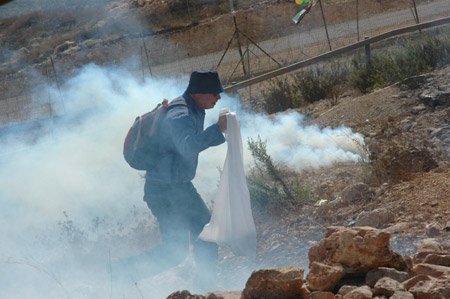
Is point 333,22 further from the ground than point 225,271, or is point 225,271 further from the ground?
point 333,22

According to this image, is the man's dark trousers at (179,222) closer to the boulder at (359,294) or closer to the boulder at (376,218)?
the boulder at (376,218)

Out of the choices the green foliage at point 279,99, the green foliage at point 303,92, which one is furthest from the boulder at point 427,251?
the green foliage at point 279,99

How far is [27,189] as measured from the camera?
292 inches

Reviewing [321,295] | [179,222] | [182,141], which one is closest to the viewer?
[321,295]

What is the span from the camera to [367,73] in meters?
9.91

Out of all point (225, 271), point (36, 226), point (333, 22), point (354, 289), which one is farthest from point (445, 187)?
point (333, 22)

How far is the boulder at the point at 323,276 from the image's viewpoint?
2.90m

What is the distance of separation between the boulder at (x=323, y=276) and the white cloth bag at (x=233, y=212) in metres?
1.04

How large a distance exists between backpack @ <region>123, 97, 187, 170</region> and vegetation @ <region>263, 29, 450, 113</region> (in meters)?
5.91

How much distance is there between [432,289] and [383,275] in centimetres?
35

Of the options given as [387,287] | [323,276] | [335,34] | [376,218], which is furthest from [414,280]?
[335,34]

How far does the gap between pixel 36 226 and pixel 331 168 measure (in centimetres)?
336

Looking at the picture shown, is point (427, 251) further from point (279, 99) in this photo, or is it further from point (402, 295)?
point (279, 99)

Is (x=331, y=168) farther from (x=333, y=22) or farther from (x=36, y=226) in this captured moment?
(x=333, y=22)
